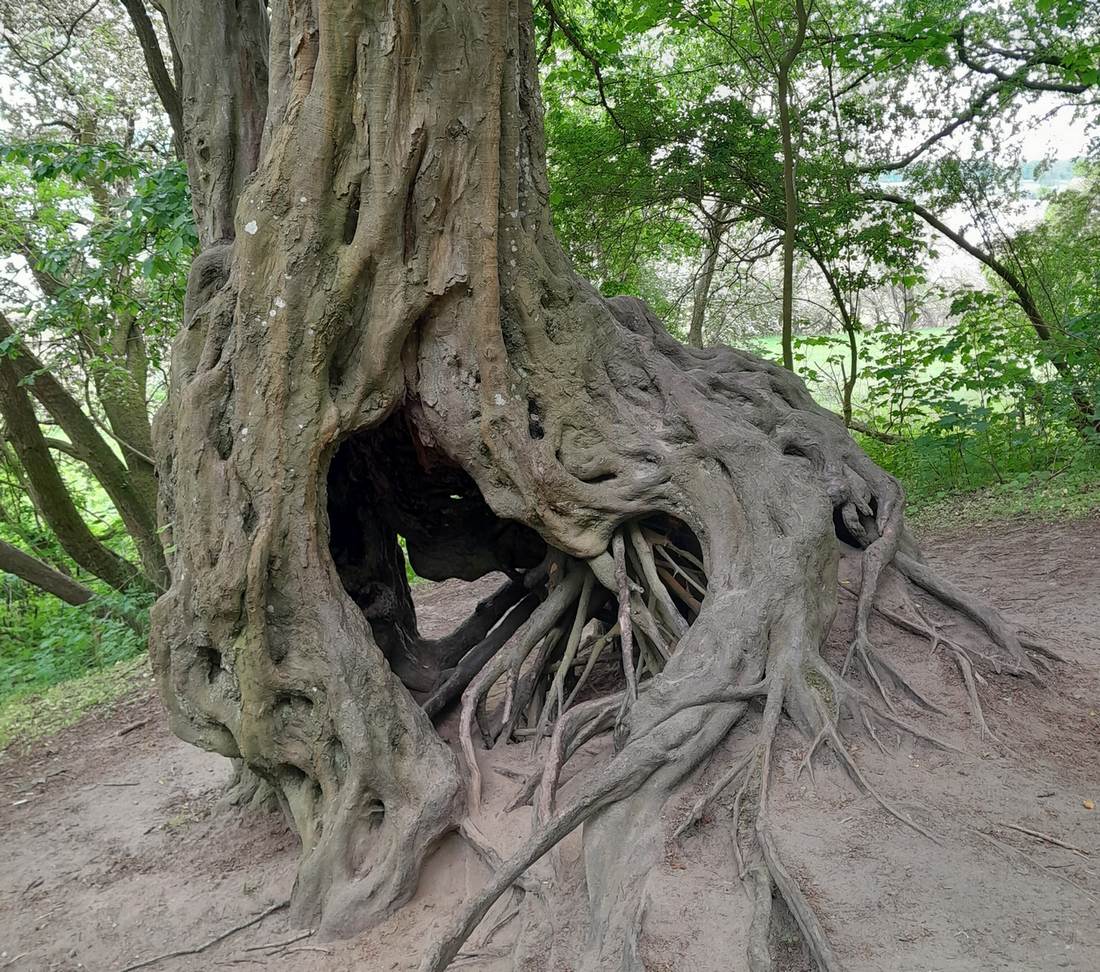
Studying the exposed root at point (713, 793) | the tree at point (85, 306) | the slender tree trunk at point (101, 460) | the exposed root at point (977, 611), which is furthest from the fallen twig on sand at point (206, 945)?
the slender tree trunk at point (101, 460)

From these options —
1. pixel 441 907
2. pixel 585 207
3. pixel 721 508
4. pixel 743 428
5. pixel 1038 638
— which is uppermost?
pixel 585 207

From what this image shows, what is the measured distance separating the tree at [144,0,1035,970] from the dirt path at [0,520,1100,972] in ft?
0.59

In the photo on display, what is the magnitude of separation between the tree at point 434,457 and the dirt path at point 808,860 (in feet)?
0.59

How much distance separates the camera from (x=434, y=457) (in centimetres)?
427

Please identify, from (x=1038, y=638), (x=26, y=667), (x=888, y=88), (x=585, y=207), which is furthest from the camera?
(x=888, y=88)

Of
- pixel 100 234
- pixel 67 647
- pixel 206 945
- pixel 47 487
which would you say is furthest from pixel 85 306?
pixel 206 945

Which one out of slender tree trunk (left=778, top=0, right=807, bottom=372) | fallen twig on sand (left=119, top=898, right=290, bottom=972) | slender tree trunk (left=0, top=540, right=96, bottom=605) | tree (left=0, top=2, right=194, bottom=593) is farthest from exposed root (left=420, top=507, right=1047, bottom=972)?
slender tree trunk (left=0, top=540, right=96, bottom=605)

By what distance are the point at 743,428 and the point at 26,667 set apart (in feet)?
29.2

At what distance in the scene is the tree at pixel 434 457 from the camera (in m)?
3.38

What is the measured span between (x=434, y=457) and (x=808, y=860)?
8.27ft

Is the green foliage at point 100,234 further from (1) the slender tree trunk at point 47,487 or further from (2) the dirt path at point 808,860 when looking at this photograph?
(2) the dirt path at point 808,860

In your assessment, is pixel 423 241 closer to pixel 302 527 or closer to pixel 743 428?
pixel 302 527

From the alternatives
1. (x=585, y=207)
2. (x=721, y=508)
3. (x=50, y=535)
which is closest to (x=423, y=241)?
(x=721, y=508)

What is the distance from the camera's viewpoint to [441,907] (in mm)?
3350
